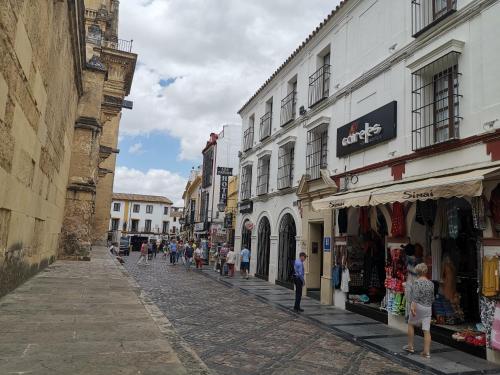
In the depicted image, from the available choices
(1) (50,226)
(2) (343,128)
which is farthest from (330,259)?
(1) (50,226)

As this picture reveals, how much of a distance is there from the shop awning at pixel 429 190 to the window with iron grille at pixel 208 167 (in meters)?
27.1

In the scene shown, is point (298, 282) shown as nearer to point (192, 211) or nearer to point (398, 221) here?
point (398, 221)

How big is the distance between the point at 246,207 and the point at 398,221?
37.7 feet

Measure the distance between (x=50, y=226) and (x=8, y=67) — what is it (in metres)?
7.02

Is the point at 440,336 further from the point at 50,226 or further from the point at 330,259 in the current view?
the point at 50,226

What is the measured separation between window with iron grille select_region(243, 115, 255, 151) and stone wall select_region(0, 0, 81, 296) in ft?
37.9

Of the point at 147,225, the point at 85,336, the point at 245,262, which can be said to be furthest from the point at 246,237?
the point at 147,225

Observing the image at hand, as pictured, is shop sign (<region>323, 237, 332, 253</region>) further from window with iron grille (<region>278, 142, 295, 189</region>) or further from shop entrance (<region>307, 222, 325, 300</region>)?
window with iron grille (<region>278, 142, 295, 189</region>)

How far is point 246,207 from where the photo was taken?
795 inches

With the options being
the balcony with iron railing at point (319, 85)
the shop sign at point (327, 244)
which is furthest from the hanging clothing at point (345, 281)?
the balcony with iron railing at point (319, 85)

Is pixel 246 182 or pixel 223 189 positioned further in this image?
pixel 223 189

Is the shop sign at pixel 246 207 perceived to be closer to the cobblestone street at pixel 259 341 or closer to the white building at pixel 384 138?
the white building at pixel 384 138

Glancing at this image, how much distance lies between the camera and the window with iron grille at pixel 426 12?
859 cm

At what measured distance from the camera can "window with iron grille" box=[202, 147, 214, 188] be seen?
36406 millimetres
